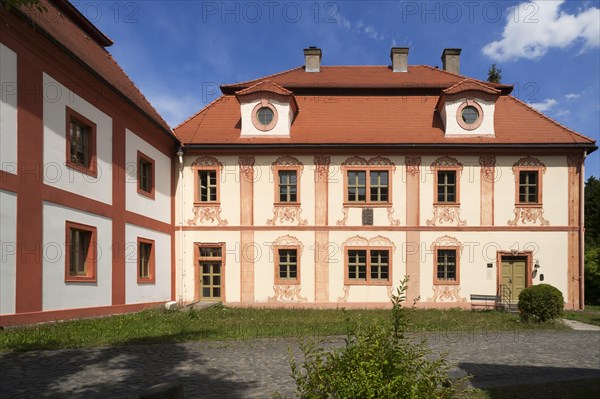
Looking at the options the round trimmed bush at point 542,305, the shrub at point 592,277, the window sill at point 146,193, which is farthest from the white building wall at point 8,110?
the shrub at point 592,277

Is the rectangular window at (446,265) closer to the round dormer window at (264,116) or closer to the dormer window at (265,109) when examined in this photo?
the dormer window at (265,109)

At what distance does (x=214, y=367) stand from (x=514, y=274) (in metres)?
14.7

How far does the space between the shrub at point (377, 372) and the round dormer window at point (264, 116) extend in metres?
15.8

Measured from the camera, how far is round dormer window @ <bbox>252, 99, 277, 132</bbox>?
18828 millimetres

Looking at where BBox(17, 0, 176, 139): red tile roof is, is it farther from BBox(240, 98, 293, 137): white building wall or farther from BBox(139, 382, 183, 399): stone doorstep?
BBox(139, 382, 183, 399): stone doorstep

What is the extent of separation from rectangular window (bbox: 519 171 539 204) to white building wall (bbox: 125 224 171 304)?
14085mm

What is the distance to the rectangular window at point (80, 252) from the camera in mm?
12273

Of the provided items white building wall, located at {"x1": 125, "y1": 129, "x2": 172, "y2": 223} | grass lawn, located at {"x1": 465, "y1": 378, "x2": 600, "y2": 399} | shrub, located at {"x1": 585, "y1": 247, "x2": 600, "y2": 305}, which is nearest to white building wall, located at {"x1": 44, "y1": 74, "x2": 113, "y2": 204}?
white building wall, located at {"x1": 125, "y1": 129, "x2": 172, "y2": 223}

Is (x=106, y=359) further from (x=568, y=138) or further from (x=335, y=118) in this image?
(x=568, y=138)

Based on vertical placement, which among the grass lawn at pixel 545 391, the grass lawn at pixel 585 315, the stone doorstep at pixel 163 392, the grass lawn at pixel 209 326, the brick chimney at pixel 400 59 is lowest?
the grass lawn at pixel 585 315

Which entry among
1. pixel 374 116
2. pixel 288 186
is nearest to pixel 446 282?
pixel 288 186

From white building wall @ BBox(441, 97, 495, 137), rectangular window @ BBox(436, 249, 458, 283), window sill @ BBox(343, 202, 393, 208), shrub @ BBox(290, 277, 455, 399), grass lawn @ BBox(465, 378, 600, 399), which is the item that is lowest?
grass lawn @ BBox(465, 378, 600, 399)

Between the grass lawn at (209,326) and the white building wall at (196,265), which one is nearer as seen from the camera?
the grass lawn at (209,326)

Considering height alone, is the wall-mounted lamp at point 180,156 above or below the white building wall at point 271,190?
above
